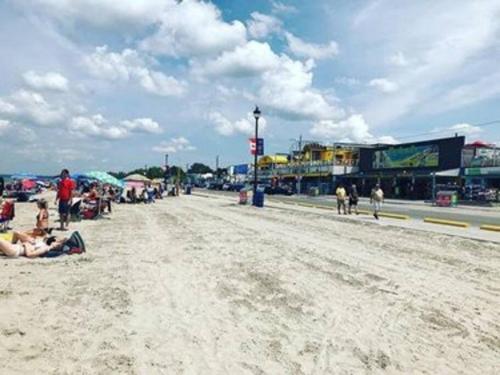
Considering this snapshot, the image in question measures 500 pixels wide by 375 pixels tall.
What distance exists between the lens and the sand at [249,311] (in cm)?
449

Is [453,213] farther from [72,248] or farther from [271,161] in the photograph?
[271,161]

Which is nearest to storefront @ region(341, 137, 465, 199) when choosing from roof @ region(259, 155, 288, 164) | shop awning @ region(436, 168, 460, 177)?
shop awning @ region(436, 168, 460, 177)

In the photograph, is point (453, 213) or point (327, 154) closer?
point (453, 213)

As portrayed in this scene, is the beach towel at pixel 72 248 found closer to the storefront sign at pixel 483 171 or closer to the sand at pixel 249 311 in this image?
the sand at pixel 249 311

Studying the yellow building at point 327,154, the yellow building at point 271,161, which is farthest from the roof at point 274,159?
the yellow building at point 327,154

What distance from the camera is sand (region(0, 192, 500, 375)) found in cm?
449

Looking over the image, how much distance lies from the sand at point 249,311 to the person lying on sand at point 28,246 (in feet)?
1.34

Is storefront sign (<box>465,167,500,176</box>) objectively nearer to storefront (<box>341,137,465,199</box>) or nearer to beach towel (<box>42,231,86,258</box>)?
storefront (<box>341,137,465,199</box>)

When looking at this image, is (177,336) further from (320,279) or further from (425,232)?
(425,232)

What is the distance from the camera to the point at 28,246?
965 centimetres

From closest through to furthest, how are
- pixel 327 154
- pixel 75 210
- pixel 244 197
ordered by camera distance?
pixel 75 210 → pixel 244 197 → pixel 327 154

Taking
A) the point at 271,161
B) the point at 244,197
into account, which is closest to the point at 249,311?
the point at 244,197

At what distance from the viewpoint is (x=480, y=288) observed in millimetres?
7789

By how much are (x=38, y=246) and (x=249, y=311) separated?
5689 millimetres
